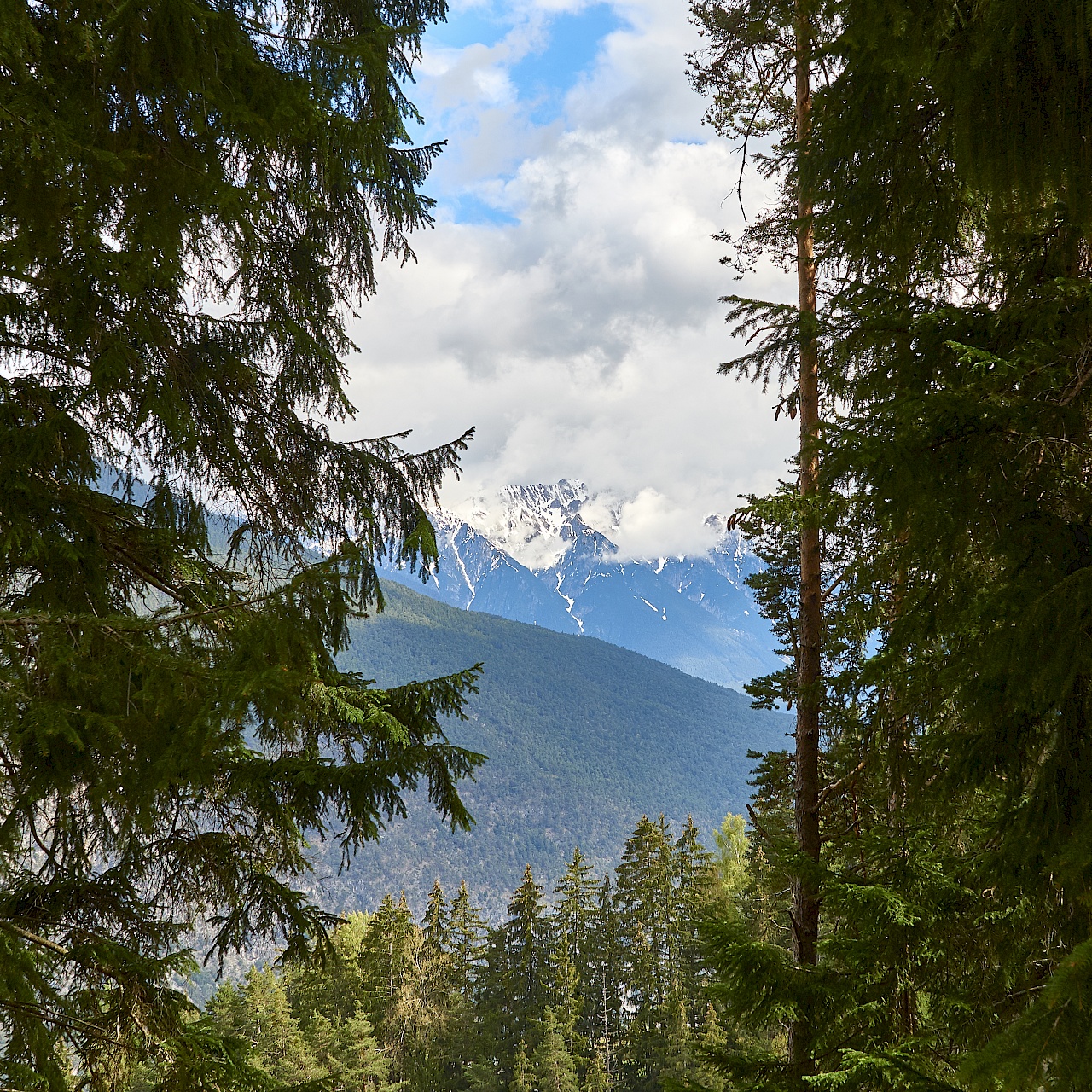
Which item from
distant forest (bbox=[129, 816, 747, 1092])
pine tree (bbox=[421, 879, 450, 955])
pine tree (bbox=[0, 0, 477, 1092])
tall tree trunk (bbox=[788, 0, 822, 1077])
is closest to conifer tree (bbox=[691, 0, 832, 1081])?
tall tree trunk (bbox=[788, 0, 822, 1077])

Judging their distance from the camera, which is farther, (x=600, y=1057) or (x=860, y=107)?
(x=600, y=1057)

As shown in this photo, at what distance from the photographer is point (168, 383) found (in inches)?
168

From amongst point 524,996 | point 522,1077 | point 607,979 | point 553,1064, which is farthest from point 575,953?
point 522,1077

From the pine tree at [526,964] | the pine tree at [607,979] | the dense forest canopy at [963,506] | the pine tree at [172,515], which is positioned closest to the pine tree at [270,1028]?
the pine tree at [526,964]

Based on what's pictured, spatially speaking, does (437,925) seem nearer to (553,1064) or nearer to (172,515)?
(553,1064)

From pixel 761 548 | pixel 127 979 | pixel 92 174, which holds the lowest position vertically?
pixel 127 979

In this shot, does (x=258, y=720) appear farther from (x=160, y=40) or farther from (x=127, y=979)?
(x=160, y=40)

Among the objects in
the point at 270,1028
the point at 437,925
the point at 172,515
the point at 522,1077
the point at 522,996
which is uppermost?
the point at 172,515

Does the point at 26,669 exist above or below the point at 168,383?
below

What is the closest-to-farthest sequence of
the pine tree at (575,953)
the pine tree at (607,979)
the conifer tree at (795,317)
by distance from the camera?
the conifer tree at (795,317) → the pine tree at (575,953) → the pine tree at (607,979)

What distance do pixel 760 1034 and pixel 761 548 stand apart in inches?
975

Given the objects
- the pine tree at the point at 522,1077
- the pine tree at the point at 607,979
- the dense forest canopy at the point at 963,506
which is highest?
the dense forest canopy at the point at 963,506

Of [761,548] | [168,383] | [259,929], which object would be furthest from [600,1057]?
[168,383]

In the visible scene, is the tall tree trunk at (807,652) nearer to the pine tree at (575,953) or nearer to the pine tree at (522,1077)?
the pine tree at (522,1077)
